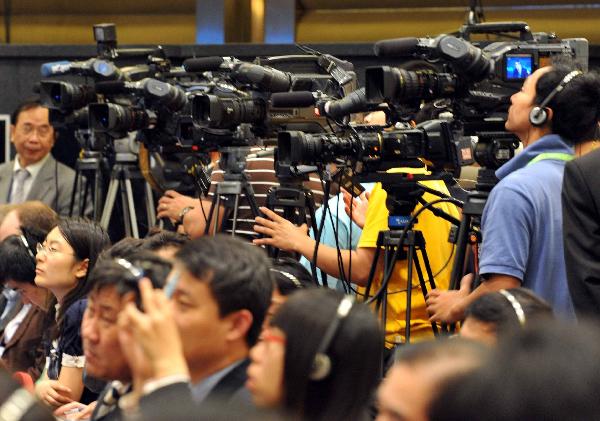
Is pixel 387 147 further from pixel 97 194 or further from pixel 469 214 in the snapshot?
pixel 97 194

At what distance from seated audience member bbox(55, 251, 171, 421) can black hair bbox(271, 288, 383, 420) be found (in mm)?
484

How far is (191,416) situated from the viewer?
133 centimetres

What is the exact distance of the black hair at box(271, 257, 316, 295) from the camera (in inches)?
116

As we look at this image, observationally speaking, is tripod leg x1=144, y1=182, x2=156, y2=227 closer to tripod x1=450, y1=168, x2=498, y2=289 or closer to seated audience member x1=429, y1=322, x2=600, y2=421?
tripod x1=450, y1=168, x2=498, y2=289

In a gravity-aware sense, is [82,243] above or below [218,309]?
below

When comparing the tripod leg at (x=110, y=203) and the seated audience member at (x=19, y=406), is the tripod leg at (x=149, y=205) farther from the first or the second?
the seated audience member at (x=19, y=406)

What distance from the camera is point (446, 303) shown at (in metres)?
3.30

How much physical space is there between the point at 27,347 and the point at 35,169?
2587 mm

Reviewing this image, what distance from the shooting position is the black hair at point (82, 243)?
375 centimetres

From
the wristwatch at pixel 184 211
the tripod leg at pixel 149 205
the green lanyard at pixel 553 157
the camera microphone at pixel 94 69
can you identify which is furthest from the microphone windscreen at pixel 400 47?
the tripod leg at pixel 149 205

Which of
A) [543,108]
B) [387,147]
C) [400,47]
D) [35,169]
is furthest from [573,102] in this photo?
[35,169]

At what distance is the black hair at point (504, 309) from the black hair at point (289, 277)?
501mm

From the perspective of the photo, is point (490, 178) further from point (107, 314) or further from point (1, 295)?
point (1, 295)

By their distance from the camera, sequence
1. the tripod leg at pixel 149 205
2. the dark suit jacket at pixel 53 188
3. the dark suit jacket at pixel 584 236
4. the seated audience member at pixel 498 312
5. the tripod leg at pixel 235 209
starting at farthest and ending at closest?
the dark suit jacket at pixel 53 188
the tripod leg at pixel 149 205
the tripod leg at pixel 235 209
the dark suit jacket at pixel 584 236
the seated audience member at pixel 498 312
